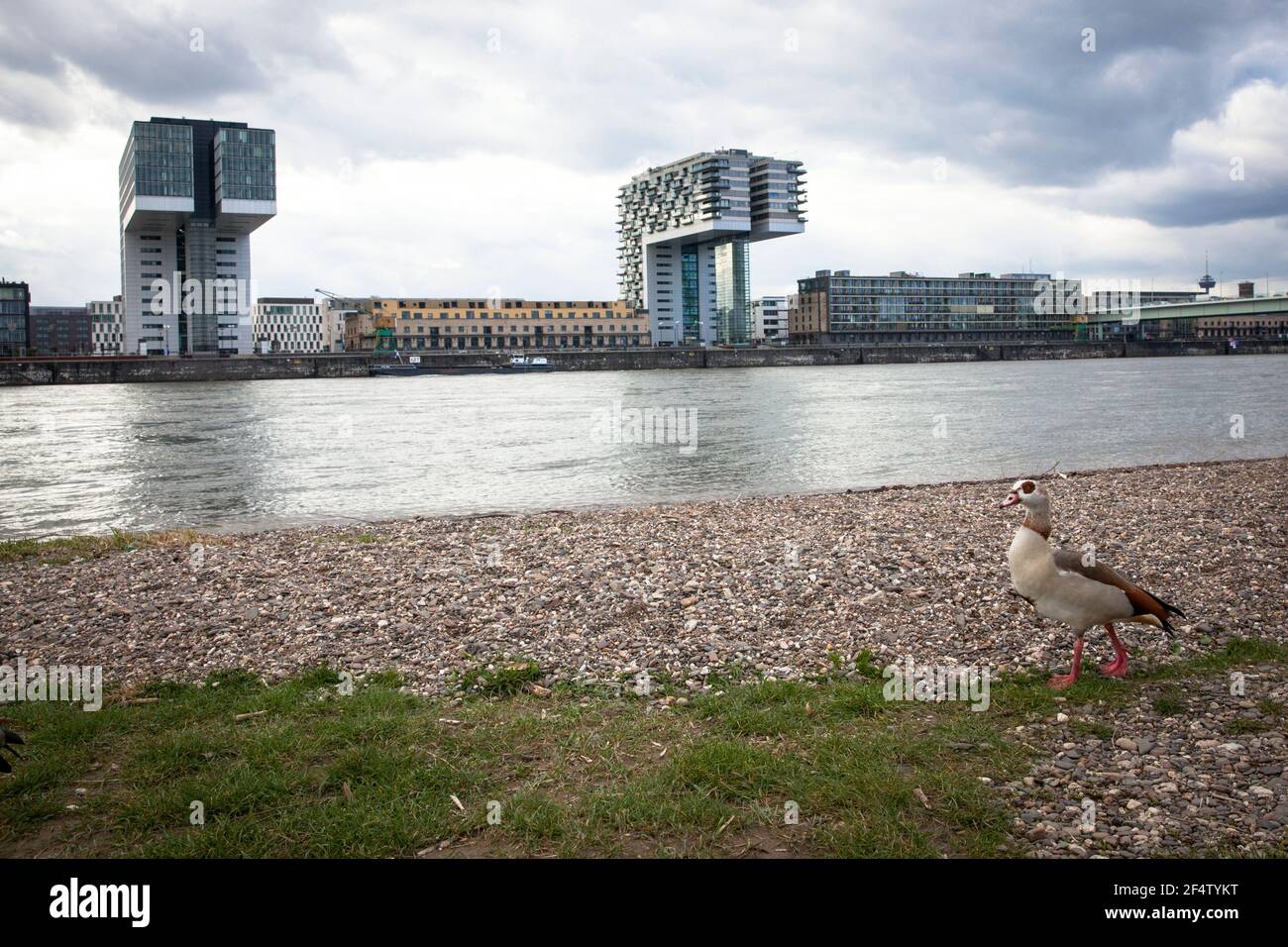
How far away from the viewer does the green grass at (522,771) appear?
4977 millimetres

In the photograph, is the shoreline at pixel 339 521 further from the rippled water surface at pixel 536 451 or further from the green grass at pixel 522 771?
the green grass at pixel 522 771

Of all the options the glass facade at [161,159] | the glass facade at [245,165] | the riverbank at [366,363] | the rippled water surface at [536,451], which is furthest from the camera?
the glass facade at [245,165]

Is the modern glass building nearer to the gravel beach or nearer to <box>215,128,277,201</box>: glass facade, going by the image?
<box>215,128,277,201</box>: glass facade

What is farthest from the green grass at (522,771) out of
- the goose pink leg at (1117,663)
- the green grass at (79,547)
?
the green grass at (79,547)

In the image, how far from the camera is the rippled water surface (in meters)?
23.1

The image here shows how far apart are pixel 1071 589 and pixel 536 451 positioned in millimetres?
30393

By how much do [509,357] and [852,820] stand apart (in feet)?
556

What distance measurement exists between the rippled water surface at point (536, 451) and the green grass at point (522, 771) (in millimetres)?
13509

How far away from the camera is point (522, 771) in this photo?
5.88 m

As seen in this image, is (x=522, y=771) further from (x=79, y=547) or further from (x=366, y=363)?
(x=366, y=363)

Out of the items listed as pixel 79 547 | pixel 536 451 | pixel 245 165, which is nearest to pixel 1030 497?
pixel 79 547

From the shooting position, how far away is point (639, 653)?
317 inches

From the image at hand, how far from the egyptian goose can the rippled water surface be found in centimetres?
1435
